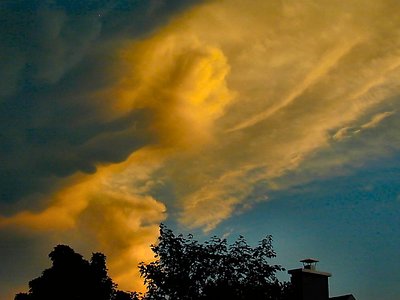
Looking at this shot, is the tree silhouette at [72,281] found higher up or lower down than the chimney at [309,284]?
higher up

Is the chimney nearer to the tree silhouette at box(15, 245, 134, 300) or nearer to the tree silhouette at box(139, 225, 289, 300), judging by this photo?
the tree silhouette at box(139, 225, 289, 300)

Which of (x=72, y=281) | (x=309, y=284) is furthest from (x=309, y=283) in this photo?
A: (x=72, y=281)

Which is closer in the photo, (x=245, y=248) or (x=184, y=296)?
(x=184, y=296)

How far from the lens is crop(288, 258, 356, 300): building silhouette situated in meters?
35.5

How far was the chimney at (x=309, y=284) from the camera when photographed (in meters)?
35.5

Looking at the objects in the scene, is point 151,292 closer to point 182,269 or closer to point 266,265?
point 182,269

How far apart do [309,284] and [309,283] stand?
5 cm

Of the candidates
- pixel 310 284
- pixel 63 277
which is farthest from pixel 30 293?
pixel 310 284

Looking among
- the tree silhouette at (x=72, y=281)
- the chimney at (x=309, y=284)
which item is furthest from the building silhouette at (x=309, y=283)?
the tree silhouette at (x=72, y=281)

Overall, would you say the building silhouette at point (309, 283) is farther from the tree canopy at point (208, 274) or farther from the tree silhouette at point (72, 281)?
the tree silhouette at point (72, 281)

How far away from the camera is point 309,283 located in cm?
3572

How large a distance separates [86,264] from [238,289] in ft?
124

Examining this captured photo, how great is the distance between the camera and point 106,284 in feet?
258

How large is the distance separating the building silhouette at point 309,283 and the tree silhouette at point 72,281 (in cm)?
4082
